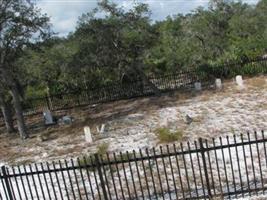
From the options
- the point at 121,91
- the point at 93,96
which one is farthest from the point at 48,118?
the point at 121,91

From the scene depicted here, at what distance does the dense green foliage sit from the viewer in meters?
22.8

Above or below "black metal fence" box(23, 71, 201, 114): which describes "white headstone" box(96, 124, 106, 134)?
below

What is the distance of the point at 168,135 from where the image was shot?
14.3 meters

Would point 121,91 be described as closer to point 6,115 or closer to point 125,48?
point 125,48

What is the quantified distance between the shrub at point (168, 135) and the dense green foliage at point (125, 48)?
7.19m

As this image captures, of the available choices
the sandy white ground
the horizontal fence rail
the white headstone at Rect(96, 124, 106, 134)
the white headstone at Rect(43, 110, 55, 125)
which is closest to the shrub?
the sandy white ground

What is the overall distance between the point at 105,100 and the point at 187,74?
5.74m

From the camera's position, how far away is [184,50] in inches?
1248

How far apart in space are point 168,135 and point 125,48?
1017 cm

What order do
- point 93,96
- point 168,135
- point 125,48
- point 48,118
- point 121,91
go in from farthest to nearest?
point 93,96 → point 121,91 → point 125,48 → point 48,118 → point 168,135

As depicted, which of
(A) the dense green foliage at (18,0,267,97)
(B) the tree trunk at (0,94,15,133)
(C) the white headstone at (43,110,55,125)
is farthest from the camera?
(A) the dense green foliage at (18,0,267,97)

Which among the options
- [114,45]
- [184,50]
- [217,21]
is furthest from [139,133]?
[217,21]

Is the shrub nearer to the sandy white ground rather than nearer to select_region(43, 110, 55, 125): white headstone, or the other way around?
the sandy white ground

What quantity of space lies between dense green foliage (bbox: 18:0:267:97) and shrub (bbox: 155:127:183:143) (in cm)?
719
